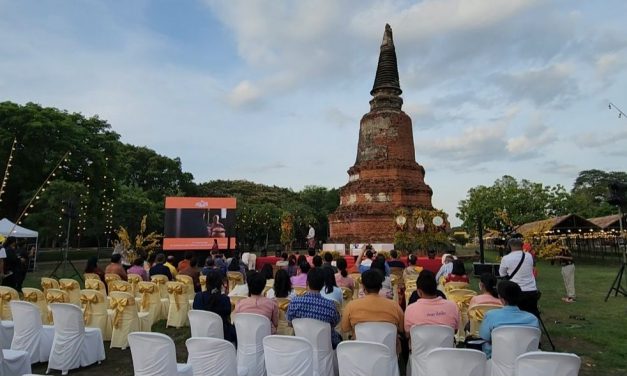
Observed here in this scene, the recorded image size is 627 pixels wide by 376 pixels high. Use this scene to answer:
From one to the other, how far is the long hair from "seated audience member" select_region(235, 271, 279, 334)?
0.37 metres

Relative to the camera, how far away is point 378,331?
154 inches

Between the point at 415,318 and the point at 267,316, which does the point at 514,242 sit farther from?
the point at 267,316

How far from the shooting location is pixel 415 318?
4.01 m

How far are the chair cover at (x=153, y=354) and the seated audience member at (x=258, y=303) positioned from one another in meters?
1.05

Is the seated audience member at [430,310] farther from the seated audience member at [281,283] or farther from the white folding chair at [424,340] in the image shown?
the seated audience member at [281,283]

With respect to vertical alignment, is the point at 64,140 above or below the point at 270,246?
above

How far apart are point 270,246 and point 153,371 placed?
149 feet

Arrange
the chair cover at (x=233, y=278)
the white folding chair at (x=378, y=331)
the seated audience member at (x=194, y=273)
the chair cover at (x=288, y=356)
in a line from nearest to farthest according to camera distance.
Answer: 1. the chair cover at (x=288, y=356)
2. the white folding chair at (x=378, y=331)
3. the seated audience member at (x=194, y=273)
4. the chair cover at (x=233, y=278)

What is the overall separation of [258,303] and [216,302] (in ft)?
1.76

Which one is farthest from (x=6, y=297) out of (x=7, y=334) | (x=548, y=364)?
(x=548, y=364)

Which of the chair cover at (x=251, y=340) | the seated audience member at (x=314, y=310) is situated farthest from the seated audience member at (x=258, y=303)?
the seated audience member at (x=314, y=310)

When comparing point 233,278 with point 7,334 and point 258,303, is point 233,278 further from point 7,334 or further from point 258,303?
point 258,303

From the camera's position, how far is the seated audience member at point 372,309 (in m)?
3.96

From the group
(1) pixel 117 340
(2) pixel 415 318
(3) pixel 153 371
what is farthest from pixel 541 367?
(1) pixel 117 340
